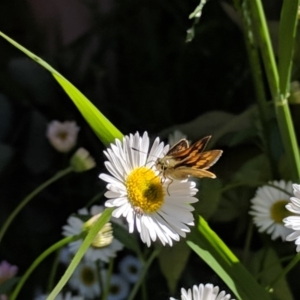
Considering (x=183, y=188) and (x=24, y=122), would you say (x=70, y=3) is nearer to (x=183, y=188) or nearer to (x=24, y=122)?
(x=24, y=122)

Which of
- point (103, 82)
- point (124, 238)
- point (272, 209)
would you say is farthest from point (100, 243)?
point (103, 82)

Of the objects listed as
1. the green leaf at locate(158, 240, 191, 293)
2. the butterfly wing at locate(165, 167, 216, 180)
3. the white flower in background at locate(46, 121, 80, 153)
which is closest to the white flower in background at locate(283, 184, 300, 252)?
the butterfly wing at locate(165, 167, 216, 180)

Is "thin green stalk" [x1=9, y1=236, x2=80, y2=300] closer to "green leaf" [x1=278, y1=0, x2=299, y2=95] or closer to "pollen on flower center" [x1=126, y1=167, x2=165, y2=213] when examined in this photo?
"pollen on flower center" [x1=126, y1=167, x2=165, y2=213]

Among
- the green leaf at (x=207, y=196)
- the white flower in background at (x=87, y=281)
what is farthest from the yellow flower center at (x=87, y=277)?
the green leaf at (x=207, y=196)

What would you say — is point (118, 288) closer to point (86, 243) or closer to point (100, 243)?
point (100, 243)

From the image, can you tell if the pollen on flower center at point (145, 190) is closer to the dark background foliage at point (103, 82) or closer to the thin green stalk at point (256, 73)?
the thin green stalk at point (256, 73)

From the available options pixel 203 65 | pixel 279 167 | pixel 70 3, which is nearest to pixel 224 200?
pixel 279 167
